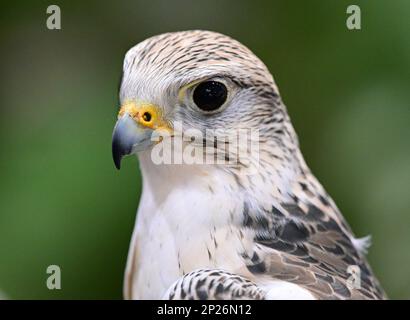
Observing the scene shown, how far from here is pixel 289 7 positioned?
3.07 meters

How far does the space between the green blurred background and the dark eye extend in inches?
39.6

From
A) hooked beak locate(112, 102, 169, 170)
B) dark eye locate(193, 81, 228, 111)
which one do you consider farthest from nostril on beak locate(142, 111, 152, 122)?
dark eye locate(193, 81, 228, 111)

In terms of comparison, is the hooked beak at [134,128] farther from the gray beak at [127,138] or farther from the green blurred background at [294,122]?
the green blurred background at [294,122]

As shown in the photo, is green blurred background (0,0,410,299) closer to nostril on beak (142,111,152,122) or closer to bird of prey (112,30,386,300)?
bird of prey (112,30,386,300)

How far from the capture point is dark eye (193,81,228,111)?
1966 millimetres

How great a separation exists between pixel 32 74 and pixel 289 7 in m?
1.27

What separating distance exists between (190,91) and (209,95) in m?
0.05

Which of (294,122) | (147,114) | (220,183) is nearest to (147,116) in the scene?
(147,114)

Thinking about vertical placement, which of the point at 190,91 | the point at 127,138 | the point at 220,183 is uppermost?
the point at 190,91

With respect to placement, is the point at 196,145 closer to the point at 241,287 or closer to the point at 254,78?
the point at 254,78

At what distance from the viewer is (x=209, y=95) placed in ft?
6.51

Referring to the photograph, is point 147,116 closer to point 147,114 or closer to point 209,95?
point 147,114

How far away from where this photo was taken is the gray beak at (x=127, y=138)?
73.7 inches
